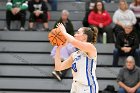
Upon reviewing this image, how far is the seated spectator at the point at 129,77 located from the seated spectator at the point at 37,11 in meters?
2.51

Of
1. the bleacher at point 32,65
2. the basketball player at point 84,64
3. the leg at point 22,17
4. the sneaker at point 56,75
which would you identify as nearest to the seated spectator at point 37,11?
the leg at point 22,17

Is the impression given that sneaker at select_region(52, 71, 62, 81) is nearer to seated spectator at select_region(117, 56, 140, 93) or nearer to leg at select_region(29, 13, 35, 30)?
seated spectator at select_region(117, 56, 140, 93)

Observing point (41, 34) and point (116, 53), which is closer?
point (116, 53)

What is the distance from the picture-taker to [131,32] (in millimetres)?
9219

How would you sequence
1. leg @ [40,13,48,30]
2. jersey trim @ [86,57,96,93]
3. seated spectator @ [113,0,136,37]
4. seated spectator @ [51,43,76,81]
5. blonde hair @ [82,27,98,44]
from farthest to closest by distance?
leg @ [40,13,48,30] < seated spectator @ [113,0,136,37] < seated spectator @ [51,43,76,81] < jersey trim @ [86,57,96,93] < blonde hair @ [82,27,98,44]

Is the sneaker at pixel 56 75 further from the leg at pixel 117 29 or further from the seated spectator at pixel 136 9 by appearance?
the seated spectator at pixel 136 9

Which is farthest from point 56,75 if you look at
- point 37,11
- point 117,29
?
point 37,11

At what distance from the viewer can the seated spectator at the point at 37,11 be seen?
397 inches

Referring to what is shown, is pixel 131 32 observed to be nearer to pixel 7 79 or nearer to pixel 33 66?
pixel 33 66

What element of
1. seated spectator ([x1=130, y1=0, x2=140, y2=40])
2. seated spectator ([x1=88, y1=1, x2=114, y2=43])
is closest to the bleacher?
seated spectator ([x1=88, y1=1, x2=114, y2=43])

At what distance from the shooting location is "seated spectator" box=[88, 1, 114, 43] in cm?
974

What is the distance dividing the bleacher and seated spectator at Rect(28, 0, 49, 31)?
10.5 inches

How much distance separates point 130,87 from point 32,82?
210 cm

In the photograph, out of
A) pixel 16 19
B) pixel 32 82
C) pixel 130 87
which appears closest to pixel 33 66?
pixel 32 82
